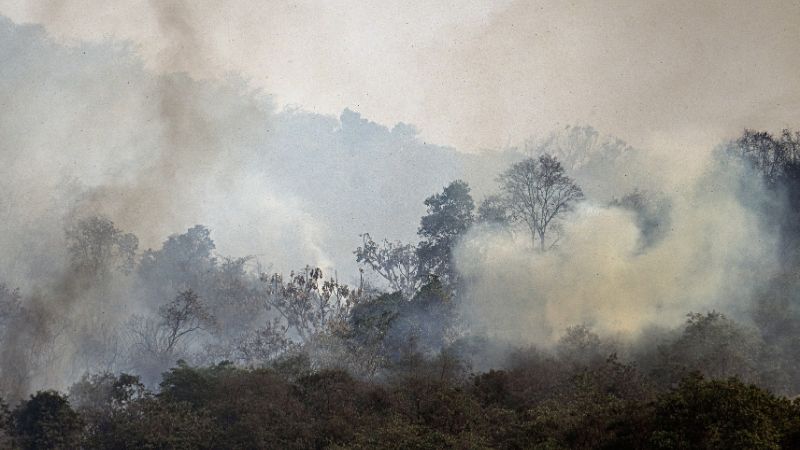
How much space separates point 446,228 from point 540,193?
840cm

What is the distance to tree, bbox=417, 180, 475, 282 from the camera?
64688 mm

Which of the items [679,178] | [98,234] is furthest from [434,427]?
[98,234]

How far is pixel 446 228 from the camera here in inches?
2549

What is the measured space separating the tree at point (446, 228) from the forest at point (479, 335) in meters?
0.17

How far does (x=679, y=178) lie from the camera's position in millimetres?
61656

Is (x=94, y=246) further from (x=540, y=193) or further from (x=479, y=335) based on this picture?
(x=540, y=193)

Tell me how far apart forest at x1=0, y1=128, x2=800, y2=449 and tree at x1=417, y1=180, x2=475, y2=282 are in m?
0.17

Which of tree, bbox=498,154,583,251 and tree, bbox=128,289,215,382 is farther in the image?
tree, bbox=498,154,583,251

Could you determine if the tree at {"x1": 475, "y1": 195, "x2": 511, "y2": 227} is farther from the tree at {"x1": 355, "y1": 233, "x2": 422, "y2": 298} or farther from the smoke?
the tree at {"x1": 355, "y1": 233, "x2": 422, "y2": 298}

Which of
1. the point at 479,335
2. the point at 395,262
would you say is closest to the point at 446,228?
the point at 395,262

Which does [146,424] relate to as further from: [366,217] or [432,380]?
[366,217]

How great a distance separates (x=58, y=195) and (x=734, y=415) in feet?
252

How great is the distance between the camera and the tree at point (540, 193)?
63.9 meters

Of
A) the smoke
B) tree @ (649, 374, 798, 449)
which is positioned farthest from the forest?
the smoke
